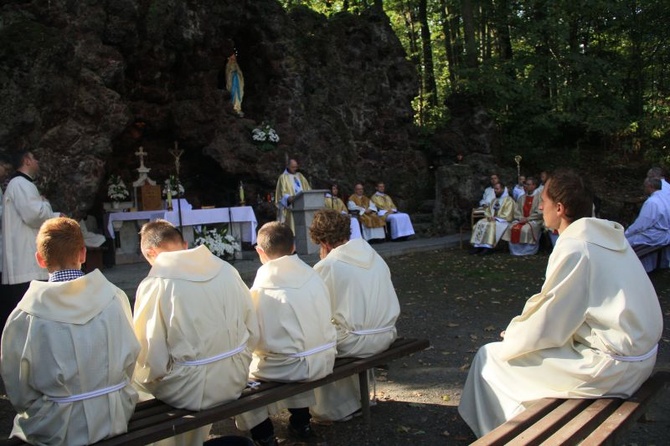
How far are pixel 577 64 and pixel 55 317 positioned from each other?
19674 millimetres

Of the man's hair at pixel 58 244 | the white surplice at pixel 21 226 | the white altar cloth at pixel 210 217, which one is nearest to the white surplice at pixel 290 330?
the man's hair at pixel 58 244

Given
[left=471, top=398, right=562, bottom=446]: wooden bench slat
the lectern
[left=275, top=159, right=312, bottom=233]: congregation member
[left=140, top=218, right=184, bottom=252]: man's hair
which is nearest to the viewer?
[left=471, top=398, right=562, bottom=446]: wooden bench slat

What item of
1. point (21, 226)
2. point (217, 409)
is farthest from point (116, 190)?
point (217, 409)

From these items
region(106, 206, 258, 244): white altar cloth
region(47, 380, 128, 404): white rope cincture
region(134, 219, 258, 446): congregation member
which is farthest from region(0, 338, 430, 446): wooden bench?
region(106, 206, 258, 244): white altar cloth

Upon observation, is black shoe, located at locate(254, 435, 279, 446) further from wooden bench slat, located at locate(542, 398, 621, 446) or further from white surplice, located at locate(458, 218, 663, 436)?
wooden bench slat, located at locate(542, 398, 621, 446)

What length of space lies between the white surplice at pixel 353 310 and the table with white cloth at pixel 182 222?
8.11 meters

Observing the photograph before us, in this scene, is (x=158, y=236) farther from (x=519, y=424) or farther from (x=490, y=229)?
(x=490, y=229)

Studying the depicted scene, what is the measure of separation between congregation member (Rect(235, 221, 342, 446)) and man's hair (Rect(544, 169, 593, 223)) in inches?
61.5

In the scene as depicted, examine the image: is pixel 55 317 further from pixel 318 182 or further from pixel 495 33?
pixel 495 33

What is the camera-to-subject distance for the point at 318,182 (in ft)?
56.1

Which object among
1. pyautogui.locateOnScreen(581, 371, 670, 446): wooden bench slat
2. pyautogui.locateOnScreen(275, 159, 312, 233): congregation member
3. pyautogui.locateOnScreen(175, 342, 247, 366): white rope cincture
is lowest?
pyautogui.locateOnScreen(581, 371, 670, 446): wooden bench slat

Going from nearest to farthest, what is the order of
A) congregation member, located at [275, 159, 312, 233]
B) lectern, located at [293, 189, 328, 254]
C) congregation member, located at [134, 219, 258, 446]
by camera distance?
1. congregation member, located at [134, 219, 258, 446]
2. lectern, located at [293, 189, 328, 254]
3. congregation member, located at [275, 159, 312, 233]

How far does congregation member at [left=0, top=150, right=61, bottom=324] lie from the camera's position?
571cm

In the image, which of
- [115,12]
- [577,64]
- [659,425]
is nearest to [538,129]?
[577,64]
